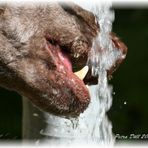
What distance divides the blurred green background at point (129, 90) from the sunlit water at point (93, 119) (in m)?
1.36

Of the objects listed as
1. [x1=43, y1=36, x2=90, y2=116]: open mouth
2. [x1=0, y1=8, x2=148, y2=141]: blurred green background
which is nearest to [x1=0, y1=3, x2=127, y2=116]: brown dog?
[x1=43, y1=36, x2=90, y2=116]: open mouth

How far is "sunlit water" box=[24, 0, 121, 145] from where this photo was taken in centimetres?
302

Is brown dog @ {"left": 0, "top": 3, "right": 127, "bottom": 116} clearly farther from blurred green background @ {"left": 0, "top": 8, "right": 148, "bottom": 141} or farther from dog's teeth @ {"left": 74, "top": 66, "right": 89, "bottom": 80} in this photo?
blurred green background @ {"left": 0, "top": 8, "right": 148, "bottom": 141}

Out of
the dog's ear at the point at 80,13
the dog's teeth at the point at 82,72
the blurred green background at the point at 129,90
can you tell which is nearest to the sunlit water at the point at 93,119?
the dog's teeth at the point at 82,72

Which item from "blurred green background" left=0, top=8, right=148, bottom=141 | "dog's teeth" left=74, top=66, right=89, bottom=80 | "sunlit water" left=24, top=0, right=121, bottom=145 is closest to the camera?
"dog's teeth" left=74, top=66, right=89, bottom=80

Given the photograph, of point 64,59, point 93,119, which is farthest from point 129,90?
point 64,59

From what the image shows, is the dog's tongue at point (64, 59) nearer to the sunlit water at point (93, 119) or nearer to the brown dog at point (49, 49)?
the brown dog at point (49, 49)

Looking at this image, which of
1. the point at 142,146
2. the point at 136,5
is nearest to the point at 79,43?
the point at 142,146

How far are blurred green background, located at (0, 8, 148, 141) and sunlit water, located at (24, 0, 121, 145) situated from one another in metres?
1.36

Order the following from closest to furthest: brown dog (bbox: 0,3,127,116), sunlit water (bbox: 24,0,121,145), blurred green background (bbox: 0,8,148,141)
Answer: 1. brown dog (bbox: 0,3,127,116)
2. sunlit water (bbox: 24,0,121,145)
3. blurred green background (bbox: 0,8,148,141)

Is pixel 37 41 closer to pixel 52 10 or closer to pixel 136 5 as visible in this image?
pixel 52 10

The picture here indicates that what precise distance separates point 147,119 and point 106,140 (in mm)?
1602

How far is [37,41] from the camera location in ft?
9.09

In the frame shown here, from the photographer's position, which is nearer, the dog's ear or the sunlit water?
the dog's ear
